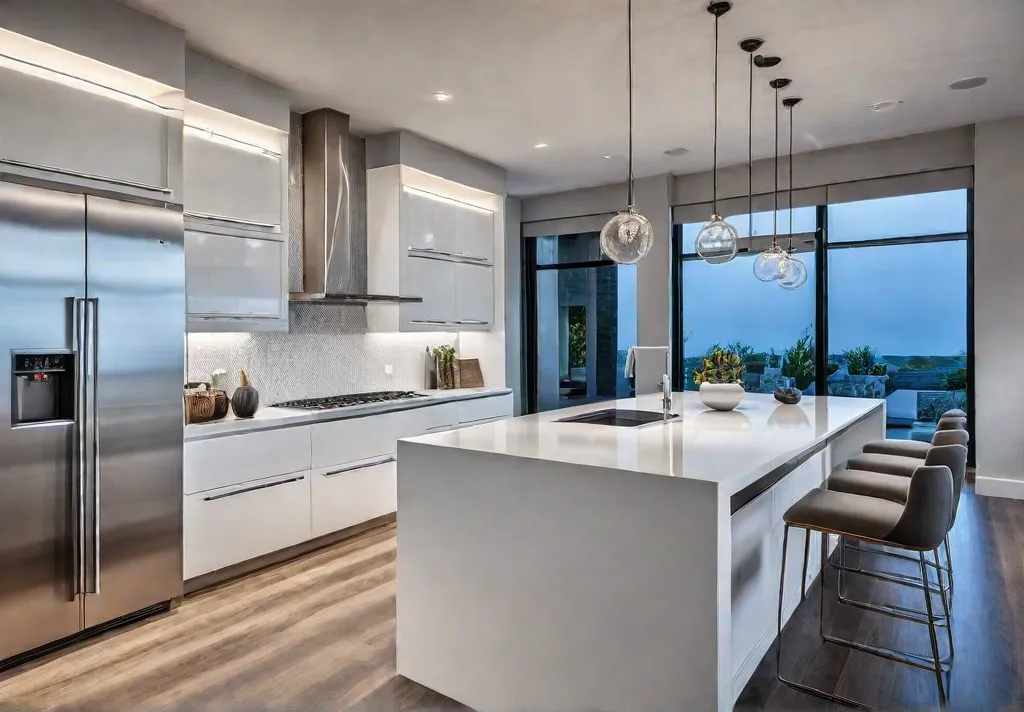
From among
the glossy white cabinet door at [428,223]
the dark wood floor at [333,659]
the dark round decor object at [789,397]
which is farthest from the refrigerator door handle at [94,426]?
the dark round decor object at [789,397]

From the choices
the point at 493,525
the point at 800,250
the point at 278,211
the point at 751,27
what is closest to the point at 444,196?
the point at 278,211

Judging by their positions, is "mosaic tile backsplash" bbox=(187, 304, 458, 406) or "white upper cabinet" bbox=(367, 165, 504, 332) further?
"white upper cabinet" bbox=(367, 165, 504, 332)

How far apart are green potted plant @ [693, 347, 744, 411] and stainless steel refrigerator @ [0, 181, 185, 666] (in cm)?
266

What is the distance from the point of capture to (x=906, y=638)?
2.64m

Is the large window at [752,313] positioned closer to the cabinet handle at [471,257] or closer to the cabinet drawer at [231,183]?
the cabinet handle at [471,257]

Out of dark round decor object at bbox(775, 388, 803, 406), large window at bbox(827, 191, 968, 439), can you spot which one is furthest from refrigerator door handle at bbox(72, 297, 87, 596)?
large window at bbox(827, 191, 968, 439)

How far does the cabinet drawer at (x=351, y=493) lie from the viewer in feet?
12.8

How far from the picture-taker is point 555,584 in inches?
79.0

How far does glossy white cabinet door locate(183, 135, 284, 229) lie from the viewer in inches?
137

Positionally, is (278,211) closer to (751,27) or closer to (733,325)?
(751,27)

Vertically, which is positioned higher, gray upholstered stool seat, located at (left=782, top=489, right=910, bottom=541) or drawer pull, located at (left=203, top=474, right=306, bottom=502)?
gray upholstered stool seat, located at (left=782, top=489, right=910, bottom=541)

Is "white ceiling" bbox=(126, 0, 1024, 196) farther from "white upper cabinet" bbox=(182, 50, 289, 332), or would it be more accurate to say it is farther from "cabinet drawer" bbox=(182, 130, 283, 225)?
"cabinet drawer" bbox=(182, 130, 283, 225)

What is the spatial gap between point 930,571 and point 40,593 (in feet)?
13.8

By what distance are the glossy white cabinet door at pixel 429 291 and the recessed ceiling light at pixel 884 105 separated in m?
3.29
